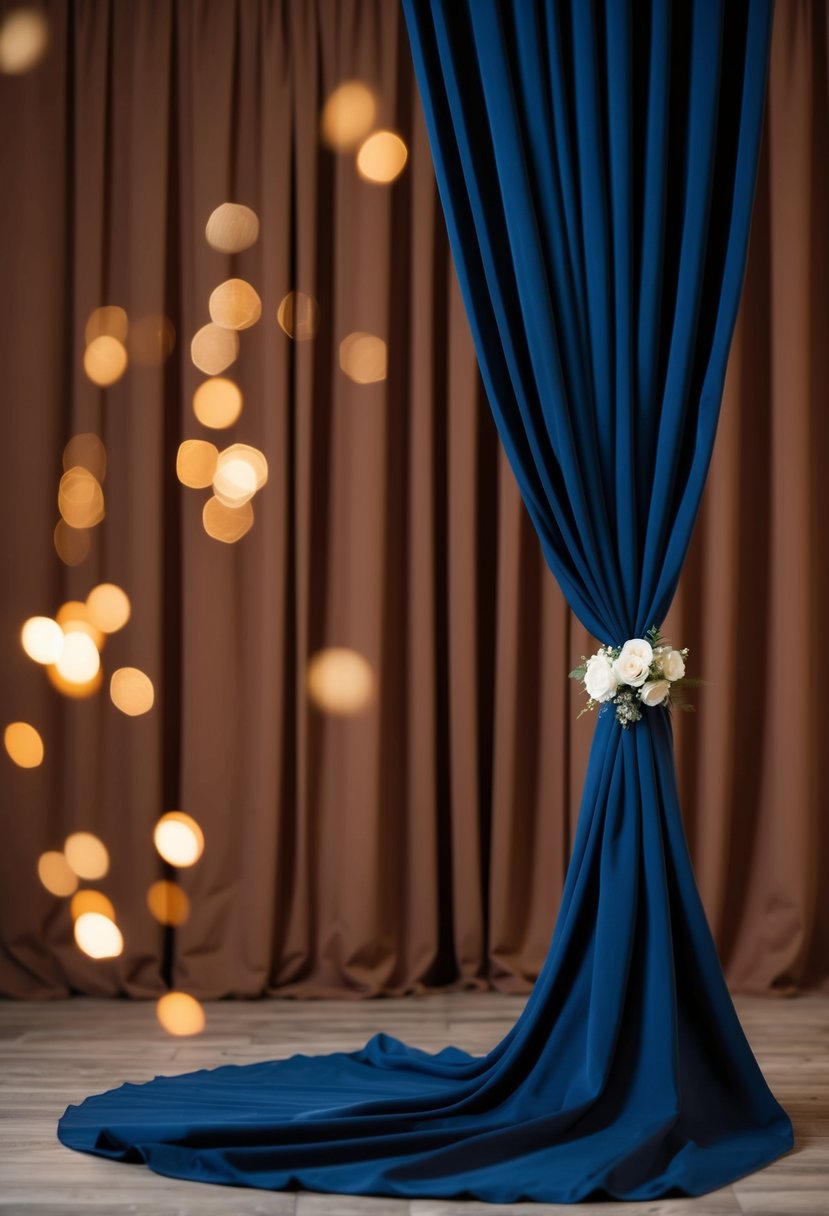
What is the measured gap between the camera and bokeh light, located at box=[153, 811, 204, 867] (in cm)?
314

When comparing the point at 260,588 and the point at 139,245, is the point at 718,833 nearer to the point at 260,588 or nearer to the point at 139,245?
the point at 260,588

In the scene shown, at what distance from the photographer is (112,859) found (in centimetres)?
315

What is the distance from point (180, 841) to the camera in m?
3.15

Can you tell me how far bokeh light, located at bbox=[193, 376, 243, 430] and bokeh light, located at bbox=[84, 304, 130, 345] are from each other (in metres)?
0.24

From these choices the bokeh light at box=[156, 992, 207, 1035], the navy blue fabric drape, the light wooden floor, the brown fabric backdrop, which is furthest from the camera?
the brown fabric backdrop

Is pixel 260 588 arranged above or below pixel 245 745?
above

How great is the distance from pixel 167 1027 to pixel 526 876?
0.95 metres

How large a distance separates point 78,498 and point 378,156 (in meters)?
1.16

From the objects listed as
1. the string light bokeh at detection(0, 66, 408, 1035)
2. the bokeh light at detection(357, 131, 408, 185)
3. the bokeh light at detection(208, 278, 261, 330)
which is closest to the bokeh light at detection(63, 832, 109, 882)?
the string light bokeh at detection(0, 66, 408, 1035)

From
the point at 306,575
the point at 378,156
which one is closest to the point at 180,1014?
the point at 306,575

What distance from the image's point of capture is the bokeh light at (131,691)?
124 inches

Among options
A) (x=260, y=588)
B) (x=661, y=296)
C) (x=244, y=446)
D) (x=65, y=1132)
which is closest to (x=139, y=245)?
(x=244, y=446)

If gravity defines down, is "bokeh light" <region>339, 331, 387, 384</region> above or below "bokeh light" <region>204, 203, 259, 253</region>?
below

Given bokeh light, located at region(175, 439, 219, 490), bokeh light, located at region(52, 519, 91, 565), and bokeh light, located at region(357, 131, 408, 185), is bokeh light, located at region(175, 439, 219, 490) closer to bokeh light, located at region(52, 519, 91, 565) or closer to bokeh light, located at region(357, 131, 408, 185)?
bokeh light, located at region(52, 519, 91, 565)
